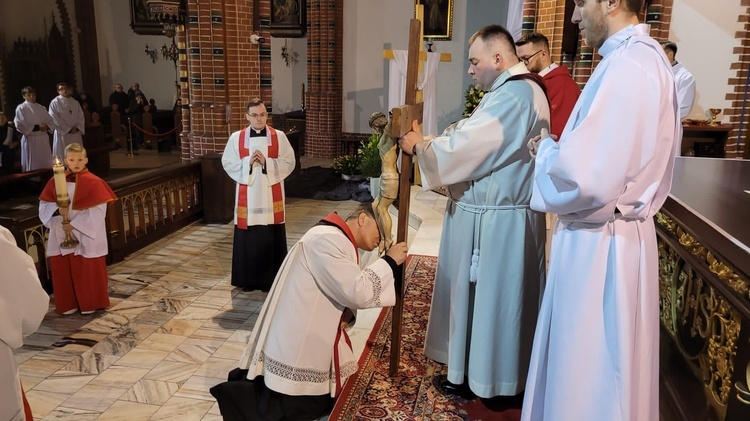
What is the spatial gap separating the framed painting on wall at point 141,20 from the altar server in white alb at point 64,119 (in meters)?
6.01

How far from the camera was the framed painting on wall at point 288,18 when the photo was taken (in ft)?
46.6

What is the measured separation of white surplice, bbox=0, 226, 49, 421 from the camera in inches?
84.6

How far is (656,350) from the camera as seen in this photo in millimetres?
2182

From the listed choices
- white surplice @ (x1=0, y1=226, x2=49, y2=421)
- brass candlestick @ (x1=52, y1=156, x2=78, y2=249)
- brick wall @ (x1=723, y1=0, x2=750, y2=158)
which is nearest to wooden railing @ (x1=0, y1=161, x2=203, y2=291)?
brass candlestick @ (x1=52, y1=156, x2=78, y2=249)

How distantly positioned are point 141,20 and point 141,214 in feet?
38.0

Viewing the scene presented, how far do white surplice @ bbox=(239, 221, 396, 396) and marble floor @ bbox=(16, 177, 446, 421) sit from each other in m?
0.85

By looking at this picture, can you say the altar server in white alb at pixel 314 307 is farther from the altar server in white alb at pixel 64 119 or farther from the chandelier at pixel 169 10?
the altar server in white alb at pixel 64 119

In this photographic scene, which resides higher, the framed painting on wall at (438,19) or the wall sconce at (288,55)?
the framed painting on wall at (438,19)

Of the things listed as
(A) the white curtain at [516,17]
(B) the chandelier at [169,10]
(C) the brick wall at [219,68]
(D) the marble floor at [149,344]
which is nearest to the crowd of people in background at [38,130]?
(C) the brick wall at [219,68]

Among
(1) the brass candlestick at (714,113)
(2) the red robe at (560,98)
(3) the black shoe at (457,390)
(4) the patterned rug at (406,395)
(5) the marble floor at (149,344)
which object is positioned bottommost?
(5) the marble floor at (149,344)

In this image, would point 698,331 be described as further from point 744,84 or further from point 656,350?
point 744,84

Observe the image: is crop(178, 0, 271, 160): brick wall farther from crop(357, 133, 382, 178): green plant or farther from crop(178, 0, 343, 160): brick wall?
crop(357, 133, 382, 178): green plant

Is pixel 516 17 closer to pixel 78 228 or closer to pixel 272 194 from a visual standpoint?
pixel 272 194

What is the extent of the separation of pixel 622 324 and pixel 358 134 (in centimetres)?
1219
